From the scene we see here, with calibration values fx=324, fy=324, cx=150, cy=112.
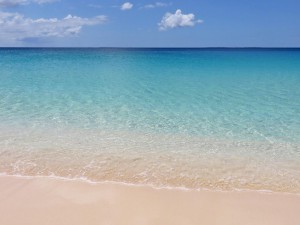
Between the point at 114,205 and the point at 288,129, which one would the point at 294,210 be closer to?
the point at 114,205

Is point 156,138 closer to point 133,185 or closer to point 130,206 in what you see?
point 133,185

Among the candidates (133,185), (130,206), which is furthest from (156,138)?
(130,206)

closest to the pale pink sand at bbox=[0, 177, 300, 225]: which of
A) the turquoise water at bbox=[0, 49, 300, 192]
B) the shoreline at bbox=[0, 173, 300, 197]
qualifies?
the shoreline at bbox=[0, 173, 300, 197]

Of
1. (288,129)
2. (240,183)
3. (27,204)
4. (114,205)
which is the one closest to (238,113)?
(288,129)

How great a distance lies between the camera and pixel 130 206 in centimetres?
469

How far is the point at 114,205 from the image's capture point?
4699 mm

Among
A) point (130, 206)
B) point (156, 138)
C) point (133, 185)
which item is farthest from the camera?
point (156, 138)

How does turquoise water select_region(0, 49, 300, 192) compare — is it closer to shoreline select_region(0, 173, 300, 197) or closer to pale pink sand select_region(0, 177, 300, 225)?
shoreline select_region(0, 173, 300, 197)

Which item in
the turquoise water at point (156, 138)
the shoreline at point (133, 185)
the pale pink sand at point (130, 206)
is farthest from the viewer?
the turquoise water at point (156, 138)

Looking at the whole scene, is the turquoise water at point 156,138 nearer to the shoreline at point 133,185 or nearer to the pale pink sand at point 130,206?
the shoreline at point 133,185

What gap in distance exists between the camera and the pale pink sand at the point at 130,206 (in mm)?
4324

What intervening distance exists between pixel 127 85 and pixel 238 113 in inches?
324

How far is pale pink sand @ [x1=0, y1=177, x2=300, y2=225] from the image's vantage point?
432 centimetres

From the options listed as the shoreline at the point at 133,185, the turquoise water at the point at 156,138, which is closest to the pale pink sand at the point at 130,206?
the shoreline at the point at 133,185
